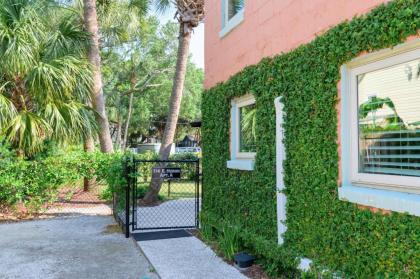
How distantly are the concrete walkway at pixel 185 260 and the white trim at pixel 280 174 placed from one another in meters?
0.86

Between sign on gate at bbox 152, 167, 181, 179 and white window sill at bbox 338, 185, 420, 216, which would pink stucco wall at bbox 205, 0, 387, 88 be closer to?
white window sill at bbox 338, 185, 420, 216

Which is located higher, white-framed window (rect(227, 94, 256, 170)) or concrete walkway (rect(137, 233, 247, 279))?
white-framed window (rect(227, 94, 256, 170))

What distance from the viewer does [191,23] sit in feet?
35.6

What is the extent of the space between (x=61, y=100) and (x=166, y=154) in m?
3.36

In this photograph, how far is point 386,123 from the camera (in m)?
3.31

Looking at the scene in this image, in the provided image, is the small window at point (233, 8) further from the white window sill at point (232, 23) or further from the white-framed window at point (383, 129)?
the white-framed window at point (383, 129)

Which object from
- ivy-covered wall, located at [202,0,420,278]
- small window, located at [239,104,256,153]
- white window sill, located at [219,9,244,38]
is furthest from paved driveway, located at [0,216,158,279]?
white window sill, located at [219,9,244,38]

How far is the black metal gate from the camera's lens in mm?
7445

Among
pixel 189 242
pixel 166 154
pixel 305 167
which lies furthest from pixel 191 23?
pixel 305 167

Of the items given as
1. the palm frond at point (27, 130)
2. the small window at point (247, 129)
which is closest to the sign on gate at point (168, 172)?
the small window at point (247, 129)

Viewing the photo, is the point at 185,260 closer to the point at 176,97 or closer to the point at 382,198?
the point at 382,198

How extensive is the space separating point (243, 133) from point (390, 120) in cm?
308

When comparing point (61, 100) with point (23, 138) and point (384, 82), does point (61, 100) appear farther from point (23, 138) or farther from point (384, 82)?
point (384, 82)

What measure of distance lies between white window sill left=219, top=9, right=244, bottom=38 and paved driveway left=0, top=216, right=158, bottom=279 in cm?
411
